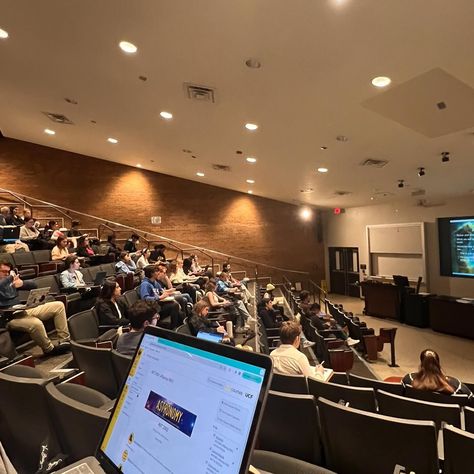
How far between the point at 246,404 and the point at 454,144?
19.5ft

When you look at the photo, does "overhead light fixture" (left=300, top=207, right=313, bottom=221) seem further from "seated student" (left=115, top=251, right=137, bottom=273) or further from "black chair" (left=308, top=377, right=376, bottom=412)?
"black chair" (left=308, top=377, right=376, bottom=412)

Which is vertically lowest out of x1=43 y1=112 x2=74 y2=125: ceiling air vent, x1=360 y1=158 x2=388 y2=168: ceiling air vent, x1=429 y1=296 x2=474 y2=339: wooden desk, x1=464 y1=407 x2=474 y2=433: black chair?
x1=429 y1=296 x2=474 y2=339: wooden desk

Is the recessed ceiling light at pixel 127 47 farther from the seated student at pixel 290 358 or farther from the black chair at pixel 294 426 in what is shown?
the black chair at pixel 294 426

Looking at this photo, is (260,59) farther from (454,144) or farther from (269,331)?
(269,331)

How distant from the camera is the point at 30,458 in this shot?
1.39 m

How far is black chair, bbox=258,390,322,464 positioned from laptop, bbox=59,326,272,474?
98 centimetres

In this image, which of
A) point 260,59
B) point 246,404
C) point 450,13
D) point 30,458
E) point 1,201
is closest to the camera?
point 246,404

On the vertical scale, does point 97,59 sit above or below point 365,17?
above

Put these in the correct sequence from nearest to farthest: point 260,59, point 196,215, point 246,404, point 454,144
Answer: point 246,404 < point 260,59 < point 454,144 < point 196,215

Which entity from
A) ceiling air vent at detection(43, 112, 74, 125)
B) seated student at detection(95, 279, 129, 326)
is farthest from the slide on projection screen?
ceiling air vent at detection(43, 112, 74, 125)

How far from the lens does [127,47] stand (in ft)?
12.8

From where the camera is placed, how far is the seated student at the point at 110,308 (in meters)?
4.11

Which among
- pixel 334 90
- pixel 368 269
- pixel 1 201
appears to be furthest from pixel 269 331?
pixel 1 201

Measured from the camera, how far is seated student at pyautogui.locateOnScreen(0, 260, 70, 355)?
3828 mm
